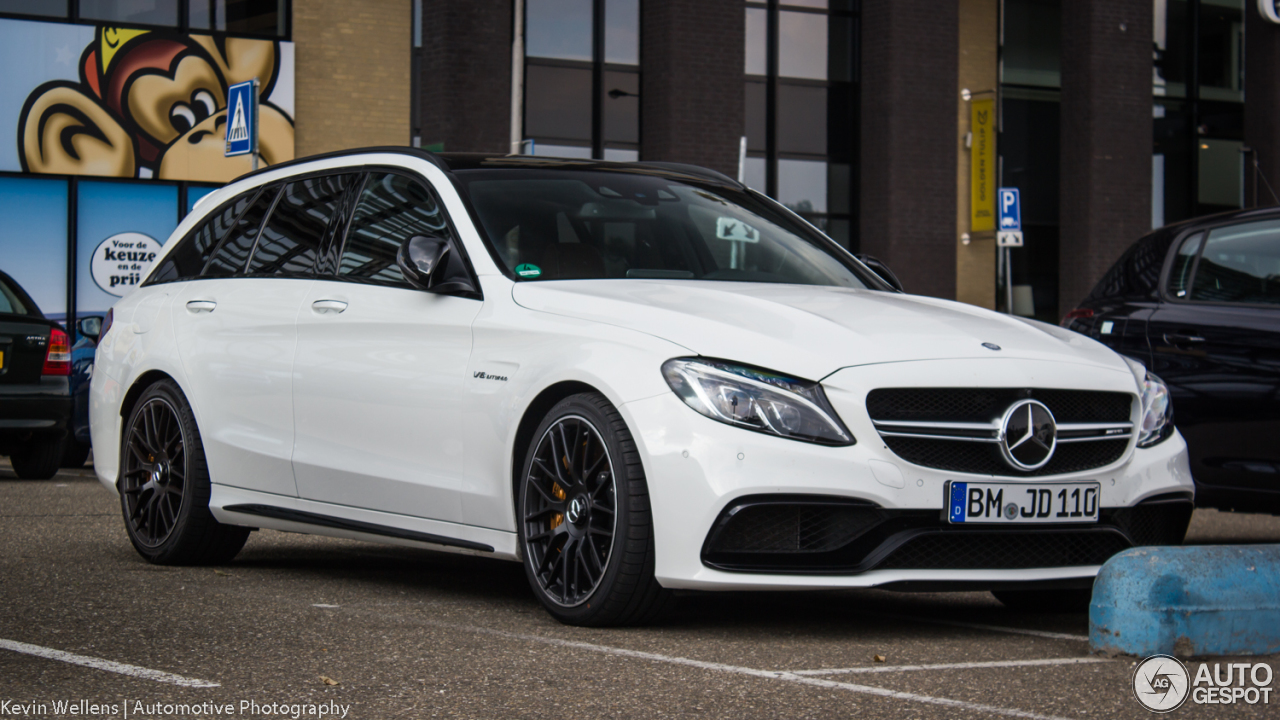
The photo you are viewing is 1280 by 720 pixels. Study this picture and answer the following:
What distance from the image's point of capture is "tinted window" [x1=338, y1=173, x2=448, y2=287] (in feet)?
20.5

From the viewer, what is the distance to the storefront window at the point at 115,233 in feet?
70.2

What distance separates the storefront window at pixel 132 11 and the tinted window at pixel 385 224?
1633cm

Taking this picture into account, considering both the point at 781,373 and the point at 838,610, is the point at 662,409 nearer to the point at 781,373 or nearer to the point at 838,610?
the point at 781,373

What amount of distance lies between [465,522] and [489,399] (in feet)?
1.46

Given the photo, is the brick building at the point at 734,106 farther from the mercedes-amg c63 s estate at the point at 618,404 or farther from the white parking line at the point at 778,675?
the white parking line at the point at 778,675

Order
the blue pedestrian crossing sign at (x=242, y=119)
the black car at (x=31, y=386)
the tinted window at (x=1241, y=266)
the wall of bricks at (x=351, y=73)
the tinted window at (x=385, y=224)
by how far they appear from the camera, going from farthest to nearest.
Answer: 1. the wall of bricks at (x=351, y=73)
2. the blue pedestrian crossing sign at (x=242, y=119)
3. the black car at (x=31, y=386)
4. the tinted window at (x=1241, y=266)
5. the tinted window at (x=385, y=224)

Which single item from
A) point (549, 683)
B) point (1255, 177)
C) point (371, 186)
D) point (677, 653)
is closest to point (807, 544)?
point (677, 653)

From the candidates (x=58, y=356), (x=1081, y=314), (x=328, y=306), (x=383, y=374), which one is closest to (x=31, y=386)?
(x=58, y=356)

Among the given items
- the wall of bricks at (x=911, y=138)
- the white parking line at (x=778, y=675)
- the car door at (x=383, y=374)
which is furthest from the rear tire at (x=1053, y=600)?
the wall of bricks at (x=911, y=138)

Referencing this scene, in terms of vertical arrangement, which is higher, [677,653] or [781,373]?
[781,373]

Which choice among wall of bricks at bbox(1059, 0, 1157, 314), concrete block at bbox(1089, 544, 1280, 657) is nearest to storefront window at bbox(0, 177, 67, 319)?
wall of bricks at bbox(1059, 0, 1157, 314)

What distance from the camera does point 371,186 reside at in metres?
6.64

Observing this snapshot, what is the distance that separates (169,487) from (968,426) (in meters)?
3.67

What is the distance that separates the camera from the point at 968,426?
4996 millimetres
